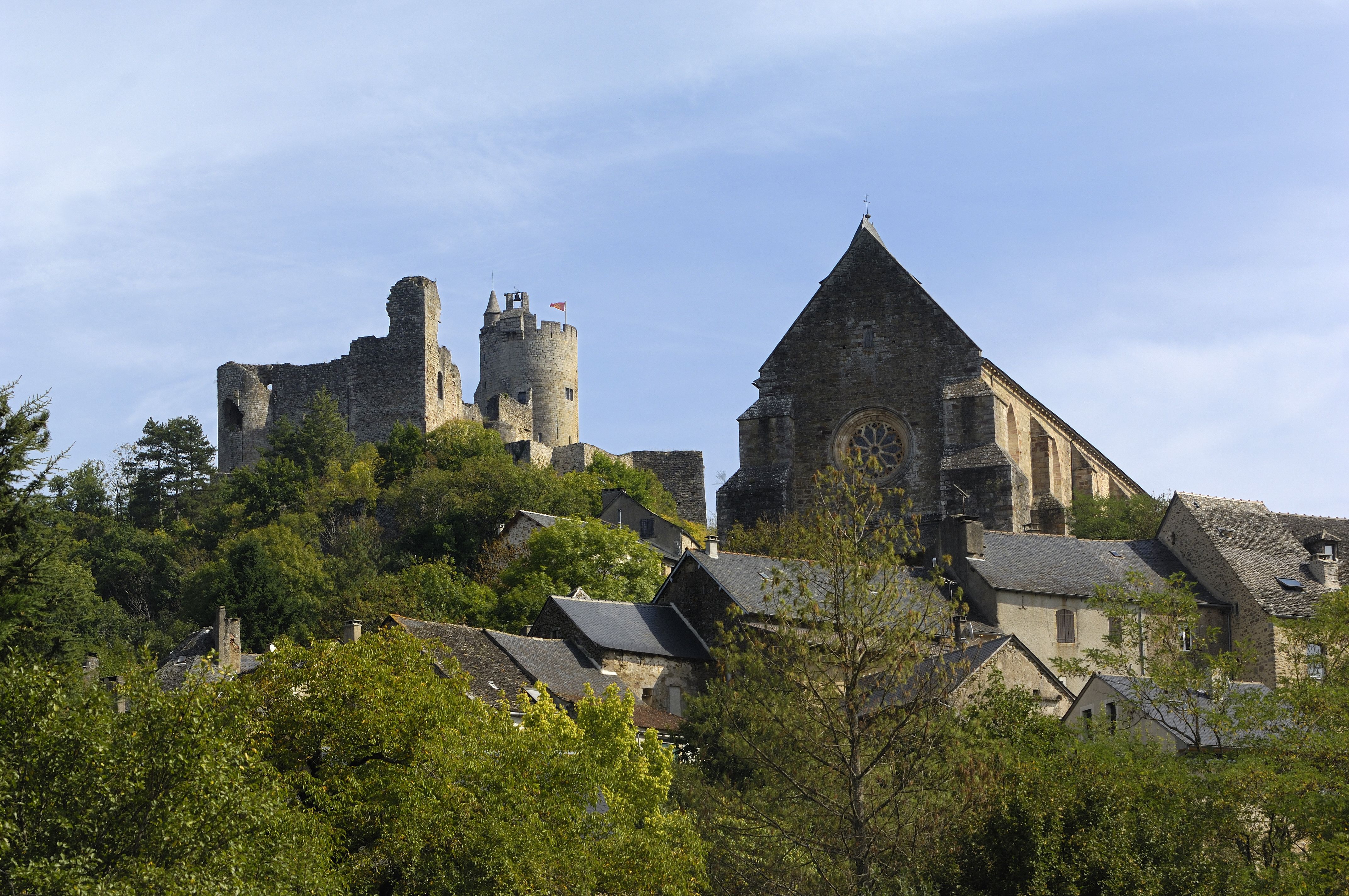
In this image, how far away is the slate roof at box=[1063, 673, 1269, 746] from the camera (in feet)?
82.2

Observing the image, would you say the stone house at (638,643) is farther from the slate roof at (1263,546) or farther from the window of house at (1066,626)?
the slate roof at (1263,546)

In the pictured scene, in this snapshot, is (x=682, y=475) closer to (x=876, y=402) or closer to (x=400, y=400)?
(x=400, y=400)

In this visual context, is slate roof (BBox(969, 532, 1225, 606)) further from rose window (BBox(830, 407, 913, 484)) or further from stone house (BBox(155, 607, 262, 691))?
stone house (BBox(155, 607, 262, 691))

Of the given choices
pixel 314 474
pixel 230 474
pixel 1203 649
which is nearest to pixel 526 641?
pixel 1203 649

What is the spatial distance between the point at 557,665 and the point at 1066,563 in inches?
466

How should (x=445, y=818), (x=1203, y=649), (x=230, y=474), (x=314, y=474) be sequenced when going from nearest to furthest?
(x=445, y=818)
(x=1203, y=649)
(x=314, y=474)
(x=230, y=474)

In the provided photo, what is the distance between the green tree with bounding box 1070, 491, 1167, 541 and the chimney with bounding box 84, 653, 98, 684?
22.6m

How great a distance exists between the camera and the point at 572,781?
18906 millimetres

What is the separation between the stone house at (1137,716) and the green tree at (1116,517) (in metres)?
12.4

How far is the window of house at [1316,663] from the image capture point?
2628cm

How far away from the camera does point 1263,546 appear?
36.2m

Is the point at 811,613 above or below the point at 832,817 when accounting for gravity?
above

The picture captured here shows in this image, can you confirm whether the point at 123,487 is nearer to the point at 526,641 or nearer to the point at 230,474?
the point at 230,474

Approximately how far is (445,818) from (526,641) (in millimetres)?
12415
